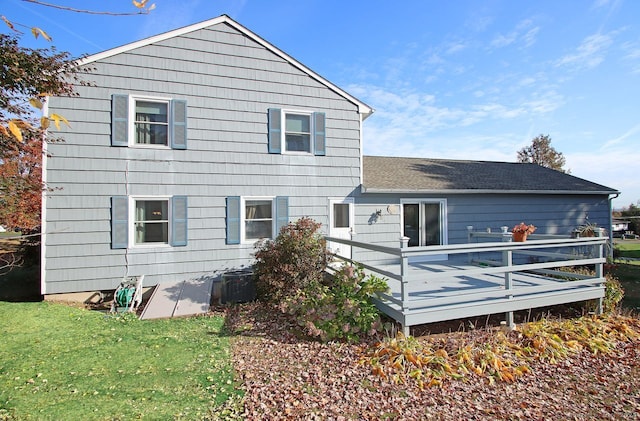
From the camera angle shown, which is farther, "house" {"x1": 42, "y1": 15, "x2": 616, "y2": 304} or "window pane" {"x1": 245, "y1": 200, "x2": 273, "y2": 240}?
"window pane" {"x1": 245, "y1": 200, "x2": 273, "y2": 240}

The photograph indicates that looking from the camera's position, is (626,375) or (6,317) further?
(6,317)

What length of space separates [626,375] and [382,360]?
11.4 feet

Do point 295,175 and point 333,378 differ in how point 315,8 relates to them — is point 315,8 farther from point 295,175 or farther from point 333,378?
point 333,378

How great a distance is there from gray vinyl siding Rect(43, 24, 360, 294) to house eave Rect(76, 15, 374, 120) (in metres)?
0.11

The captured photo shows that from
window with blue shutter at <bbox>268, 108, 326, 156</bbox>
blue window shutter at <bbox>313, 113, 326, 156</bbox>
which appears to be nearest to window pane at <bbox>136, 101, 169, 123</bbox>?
window with blue shutter at <bbox>268, 108, 326, 156</bbox>

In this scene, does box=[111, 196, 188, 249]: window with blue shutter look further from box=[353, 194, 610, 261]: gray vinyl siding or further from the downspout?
box=[353, 194, 610, 261]: gray vinyl siding

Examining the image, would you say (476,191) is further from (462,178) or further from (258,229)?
(258,229)

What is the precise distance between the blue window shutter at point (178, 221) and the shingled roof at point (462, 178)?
485 cm

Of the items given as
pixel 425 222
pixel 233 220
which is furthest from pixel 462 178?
pixel 233 220

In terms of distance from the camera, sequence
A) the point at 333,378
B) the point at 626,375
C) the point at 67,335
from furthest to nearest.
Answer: the point at 67,335 → the point at 626,375 → the point at 333,378

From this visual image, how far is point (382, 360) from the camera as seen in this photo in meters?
4.59

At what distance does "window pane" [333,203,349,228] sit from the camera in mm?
9180

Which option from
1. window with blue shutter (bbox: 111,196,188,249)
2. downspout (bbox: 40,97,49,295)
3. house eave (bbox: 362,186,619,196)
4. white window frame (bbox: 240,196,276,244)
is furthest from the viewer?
house eave (bbox: 362,186,619,196)

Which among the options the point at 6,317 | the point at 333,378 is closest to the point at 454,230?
the point at 333,378
